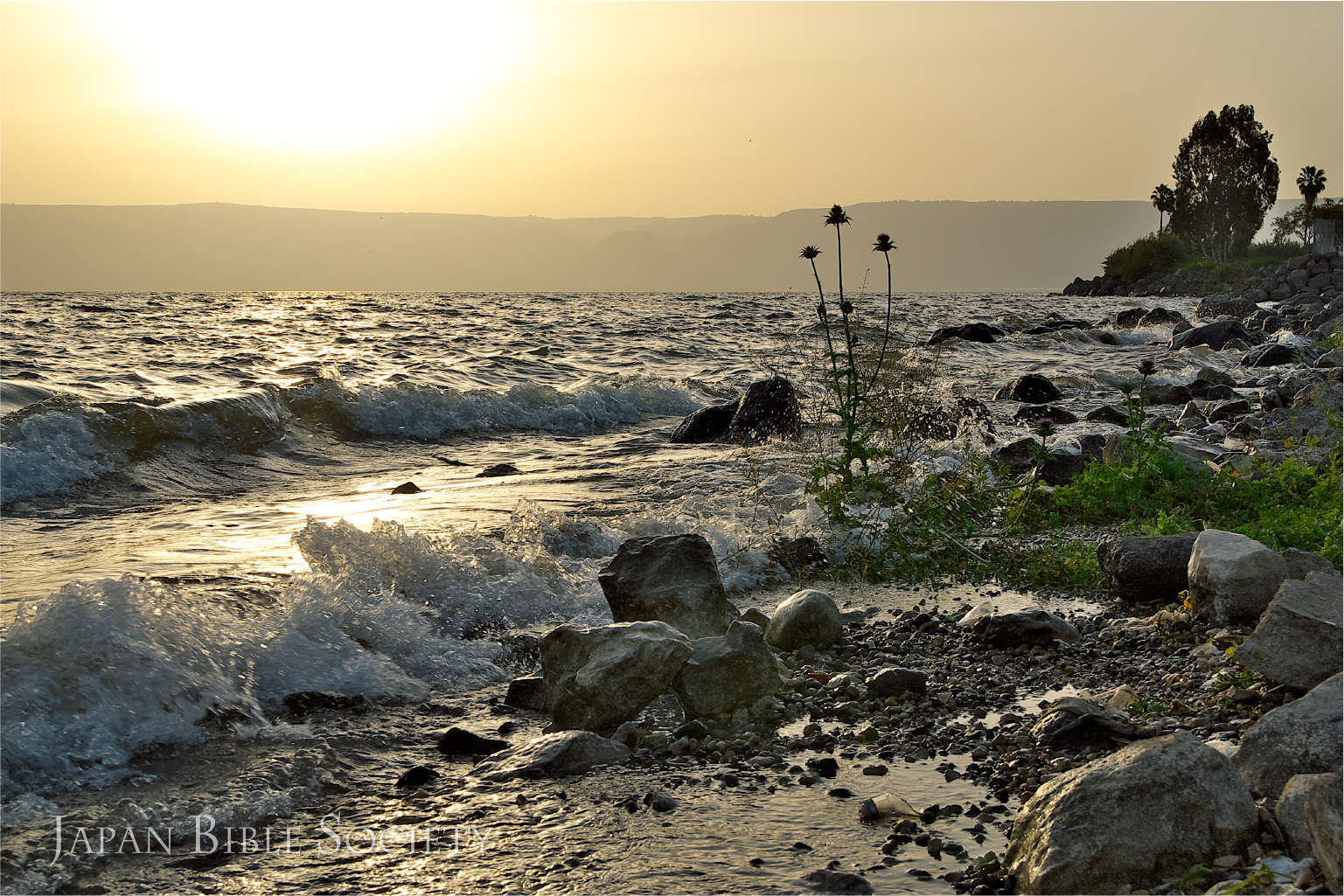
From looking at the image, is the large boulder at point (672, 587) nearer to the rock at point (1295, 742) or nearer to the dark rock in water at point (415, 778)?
the dark rock in water at point (415, 778)

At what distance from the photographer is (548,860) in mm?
2793

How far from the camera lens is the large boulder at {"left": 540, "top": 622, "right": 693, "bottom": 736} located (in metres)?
3.81

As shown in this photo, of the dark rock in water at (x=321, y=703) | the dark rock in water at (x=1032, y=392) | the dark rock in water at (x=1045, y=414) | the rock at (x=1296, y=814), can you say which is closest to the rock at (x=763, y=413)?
the dark rock in water at (x=1045, y=414)

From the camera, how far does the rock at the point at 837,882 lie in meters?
2.54

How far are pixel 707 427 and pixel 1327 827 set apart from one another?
10.5m

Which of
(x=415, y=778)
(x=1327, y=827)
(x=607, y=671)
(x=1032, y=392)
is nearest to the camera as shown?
(x=1327, y=827)

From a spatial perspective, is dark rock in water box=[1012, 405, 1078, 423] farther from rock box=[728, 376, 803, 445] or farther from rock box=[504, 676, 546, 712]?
rock box=[504, 676, 546, 712]

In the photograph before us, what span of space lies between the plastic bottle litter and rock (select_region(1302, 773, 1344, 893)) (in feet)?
3.57

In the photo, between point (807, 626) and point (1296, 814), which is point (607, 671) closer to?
point (807, 626)

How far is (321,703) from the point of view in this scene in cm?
403

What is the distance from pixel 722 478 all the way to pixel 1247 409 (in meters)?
7.20

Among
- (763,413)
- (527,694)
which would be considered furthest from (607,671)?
(763,413)

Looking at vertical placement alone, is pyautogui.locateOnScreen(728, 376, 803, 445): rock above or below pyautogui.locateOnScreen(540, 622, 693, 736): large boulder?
above

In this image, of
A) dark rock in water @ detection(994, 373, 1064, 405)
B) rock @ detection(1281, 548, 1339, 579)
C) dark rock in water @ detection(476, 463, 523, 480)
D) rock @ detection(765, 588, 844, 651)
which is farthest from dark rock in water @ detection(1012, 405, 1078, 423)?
rock @ detection(765, 588, 844, 651)
